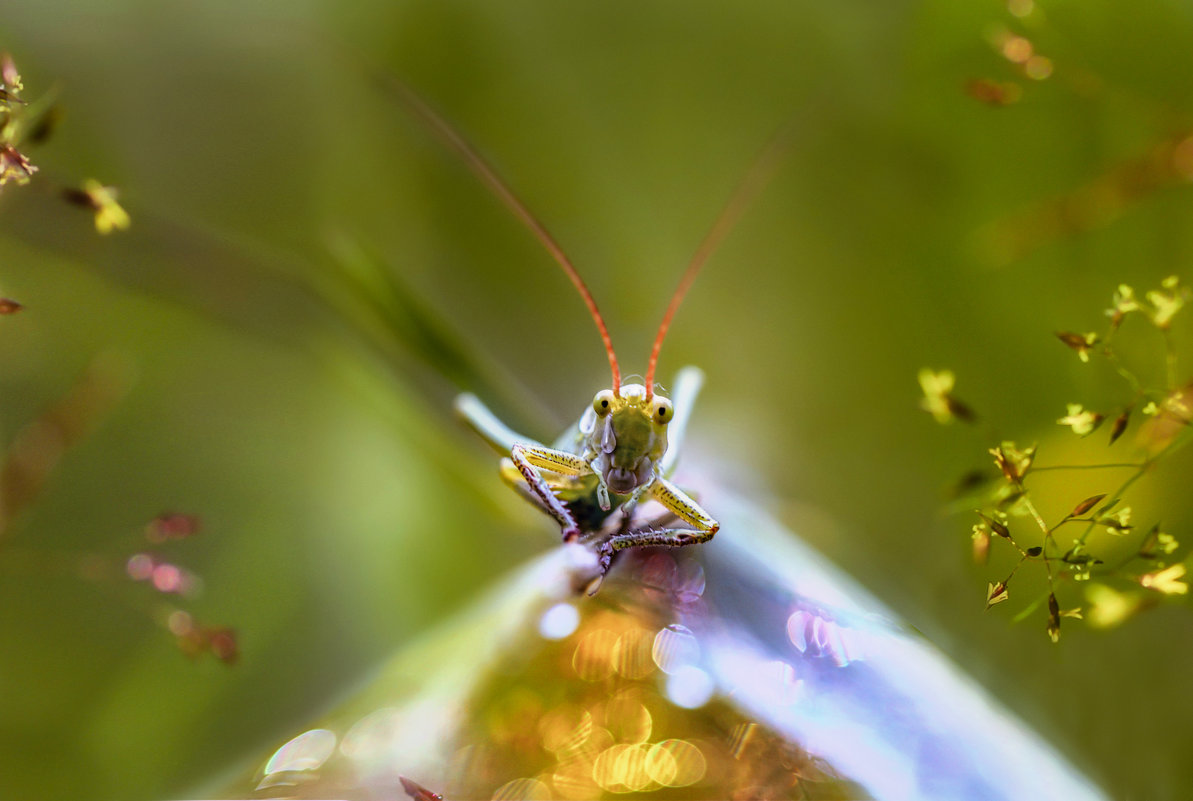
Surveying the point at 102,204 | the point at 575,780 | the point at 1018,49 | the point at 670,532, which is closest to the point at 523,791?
the point at 575,780

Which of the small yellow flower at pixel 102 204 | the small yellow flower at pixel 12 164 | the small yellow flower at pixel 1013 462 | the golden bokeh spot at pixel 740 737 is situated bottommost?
the golden bokeh spot at pixel 740 737

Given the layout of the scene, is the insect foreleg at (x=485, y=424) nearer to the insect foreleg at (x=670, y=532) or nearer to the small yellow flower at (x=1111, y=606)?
the insect foreleg at (x=670, y=532)

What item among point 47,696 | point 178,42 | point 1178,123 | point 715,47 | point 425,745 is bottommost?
point 47,696

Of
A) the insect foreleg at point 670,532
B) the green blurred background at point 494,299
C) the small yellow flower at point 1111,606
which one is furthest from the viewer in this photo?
the green blurred background at point 494,299

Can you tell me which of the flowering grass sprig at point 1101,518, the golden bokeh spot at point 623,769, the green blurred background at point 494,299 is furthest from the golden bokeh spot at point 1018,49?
Answer: the golden bokeh spot at point 623,769

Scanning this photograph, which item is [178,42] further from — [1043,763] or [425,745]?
[1043,763]

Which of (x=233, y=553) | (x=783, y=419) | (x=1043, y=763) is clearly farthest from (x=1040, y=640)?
(x=233, y=553)

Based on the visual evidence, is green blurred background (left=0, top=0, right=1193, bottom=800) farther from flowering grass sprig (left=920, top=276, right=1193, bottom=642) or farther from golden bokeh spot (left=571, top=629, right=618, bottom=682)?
golden bokeh spot (left=571, top=629, right=618, bottom=682)
